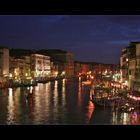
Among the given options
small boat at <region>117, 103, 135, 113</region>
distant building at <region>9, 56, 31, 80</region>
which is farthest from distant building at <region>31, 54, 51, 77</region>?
small boat at <region>117, 103, 135, 113</region>

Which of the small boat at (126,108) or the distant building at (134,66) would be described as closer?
the small boat at (126,108)

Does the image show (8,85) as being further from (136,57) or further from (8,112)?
(8,112)

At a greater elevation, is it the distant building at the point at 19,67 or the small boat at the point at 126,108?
the distant building at the point at 19,67

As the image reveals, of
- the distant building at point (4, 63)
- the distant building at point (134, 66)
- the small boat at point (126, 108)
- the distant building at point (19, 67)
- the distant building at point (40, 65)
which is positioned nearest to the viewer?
the small boat at point (126, 108)

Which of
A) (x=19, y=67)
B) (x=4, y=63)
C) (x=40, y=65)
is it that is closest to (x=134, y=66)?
(x=4, y=63)

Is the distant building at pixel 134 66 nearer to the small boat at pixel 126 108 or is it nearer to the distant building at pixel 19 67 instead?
the small boat at pixel 126 108

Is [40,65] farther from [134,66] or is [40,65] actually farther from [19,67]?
[134,66]

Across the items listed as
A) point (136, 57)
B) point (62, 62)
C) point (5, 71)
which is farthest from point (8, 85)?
point (62, 62)

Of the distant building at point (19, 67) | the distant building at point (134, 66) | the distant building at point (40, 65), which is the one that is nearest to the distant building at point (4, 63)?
the distant building at point (19, 67)

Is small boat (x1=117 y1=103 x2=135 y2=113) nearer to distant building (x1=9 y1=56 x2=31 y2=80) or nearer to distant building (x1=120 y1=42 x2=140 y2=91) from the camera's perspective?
distant building (x1=120 y1=42 x2=140 y2=91)

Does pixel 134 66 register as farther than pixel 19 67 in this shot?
No
